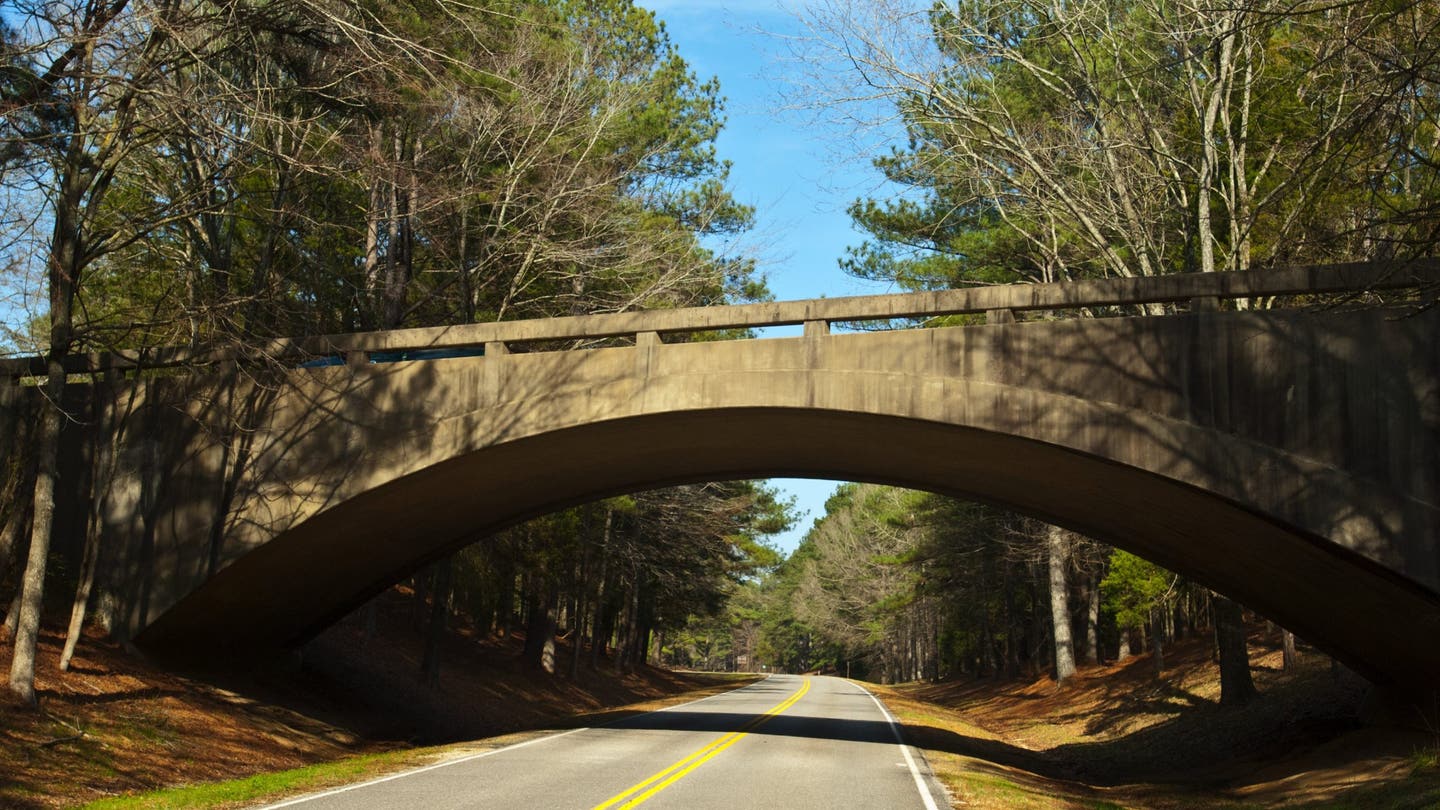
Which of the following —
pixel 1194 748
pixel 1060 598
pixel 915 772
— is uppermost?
pixel 1060 598

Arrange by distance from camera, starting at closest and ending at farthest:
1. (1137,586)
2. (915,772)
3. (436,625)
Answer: (915,772), (436,625), (1137,586)

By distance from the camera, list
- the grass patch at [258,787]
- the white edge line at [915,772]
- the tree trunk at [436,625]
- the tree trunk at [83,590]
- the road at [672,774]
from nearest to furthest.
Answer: the grass patch at [258,787]
the road at [672,774]
the white edge line at [915,772]
the tree trunk at [83,590]
the tree trunk at [436,625]

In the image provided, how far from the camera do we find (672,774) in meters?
12.4

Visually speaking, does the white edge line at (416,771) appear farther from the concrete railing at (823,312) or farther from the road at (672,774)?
the concrete railing at (823,312)

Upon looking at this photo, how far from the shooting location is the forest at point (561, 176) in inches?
503

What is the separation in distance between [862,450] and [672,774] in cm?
607

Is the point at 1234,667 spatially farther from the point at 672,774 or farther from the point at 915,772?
the point at 672,774

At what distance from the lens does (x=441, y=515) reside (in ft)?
58.9

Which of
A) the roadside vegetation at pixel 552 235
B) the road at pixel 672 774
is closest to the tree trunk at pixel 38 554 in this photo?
the roadside vegetation at pixel 552 235

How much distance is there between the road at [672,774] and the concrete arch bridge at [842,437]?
416 centimetres

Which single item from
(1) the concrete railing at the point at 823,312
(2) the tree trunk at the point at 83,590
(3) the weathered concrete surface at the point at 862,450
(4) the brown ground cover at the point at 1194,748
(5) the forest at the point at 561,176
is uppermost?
(5) the forest at the point at 561,176

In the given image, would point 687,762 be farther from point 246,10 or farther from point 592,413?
point 246,10

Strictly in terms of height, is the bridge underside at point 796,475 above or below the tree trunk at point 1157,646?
above

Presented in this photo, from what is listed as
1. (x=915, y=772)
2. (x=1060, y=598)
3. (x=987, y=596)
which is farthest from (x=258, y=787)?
(x=987, y=596)
